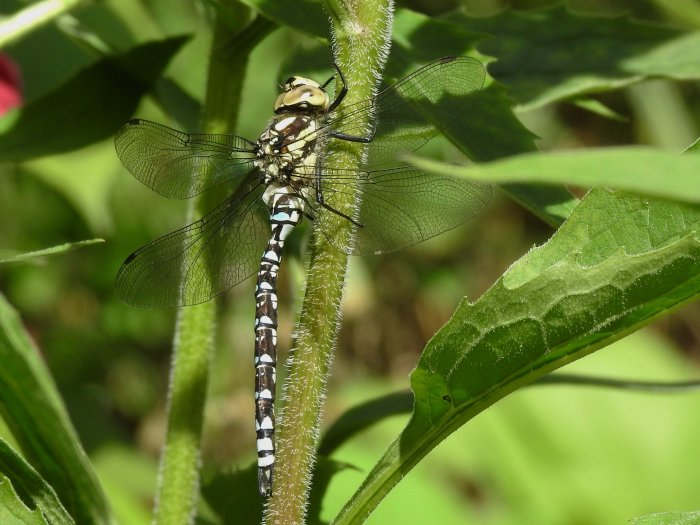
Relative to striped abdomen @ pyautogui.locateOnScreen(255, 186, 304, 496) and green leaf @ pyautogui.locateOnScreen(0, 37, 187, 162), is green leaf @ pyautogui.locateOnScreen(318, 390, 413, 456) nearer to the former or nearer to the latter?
striped abdomen @ pyautogui.locateOnScreen(255, 186, 304, 496)

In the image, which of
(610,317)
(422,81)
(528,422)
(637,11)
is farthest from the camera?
(637,11)

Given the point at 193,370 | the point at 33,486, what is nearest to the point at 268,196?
the point at 193,370

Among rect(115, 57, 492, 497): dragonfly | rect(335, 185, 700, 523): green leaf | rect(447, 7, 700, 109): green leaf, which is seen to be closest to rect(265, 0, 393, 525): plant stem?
rect(335, 185, 700, 523): green leaf

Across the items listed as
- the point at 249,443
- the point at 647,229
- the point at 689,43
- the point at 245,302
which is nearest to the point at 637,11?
the point at 245,302

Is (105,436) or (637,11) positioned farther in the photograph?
(637,11)

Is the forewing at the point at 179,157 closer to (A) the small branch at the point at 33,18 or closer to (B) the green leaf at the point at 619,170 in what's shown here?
(A) the small branch at the point at 33,18

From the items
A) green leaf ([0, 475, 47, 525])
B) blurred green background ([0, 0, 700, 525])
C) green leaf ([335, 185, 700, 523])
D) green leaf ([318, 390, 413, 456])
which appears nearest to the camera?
green leaf ([335, 185, 700, 523])

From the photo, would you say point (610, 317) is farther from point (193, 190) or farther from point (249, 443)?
point (249, 443)
